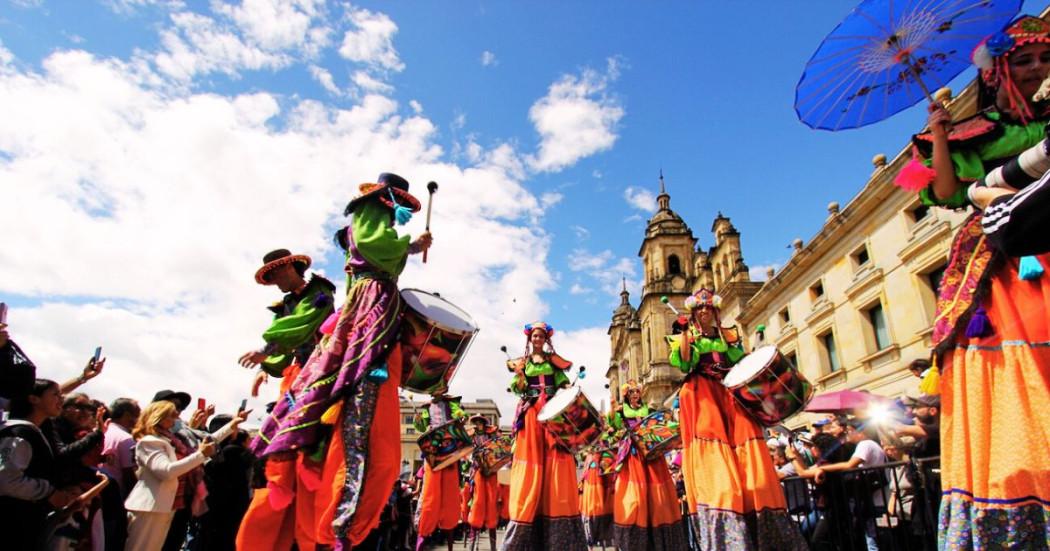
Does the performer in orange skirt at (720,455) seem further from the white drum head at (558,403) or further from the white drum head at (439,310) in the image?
the white drum head at (439,310)

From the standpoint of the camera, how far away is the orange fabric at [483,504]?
1093cm

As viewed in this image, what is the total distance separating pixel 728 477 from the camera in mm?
4484

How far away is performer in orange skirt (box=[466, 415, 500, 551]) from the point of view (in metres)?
10.9

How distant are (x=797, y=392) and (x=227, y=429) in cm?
480

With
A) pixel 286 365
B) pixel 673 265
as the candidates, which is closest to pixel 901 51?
pixel 286 365

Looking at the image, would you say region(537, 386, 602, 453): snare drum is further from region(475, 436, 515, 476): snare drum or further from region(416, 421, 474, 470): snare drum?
region(475, 436, 515, 476): snare drum

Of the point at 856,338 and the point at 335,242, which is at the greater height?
the point at 856,338

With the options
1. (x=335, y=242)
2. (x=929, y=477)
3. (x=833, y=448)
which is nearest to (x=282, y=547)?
(x=335, y=242)

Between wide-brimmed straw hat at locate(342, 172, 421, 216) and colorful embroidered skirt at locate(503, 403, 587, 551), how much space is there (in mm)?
3311

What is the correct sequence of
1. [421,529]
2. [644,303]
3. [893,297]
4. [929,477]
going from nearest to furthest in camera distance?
[929,477] → [421,529] → [893,297] → [644,303]

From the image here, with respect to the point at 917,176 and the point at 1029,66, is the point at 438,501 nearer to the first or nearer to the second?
the point at 917,176

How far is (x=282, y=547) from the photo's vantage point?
2811 mm

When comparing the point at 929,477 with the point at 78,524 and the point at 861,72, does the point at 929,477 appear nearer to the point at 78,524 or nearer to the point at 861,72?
the point at 861,72

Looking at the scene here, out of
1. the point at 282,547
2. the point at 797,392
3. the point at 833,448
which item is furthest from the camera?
the point at 833,448
